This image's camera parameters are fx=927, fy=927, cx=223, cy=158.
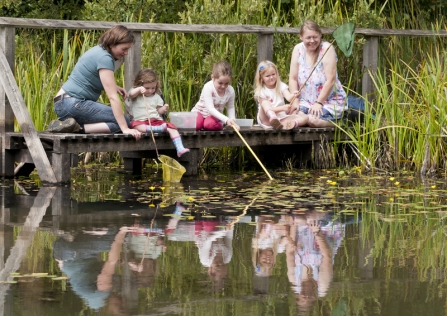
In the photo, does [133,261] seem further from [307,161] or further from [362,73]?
[362,73]

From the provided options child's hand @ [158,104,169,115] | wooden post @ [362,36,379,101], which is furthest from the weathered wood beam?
wooden post @ [362,36,379,101]

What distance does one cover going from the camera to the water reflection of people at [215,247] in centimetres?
429

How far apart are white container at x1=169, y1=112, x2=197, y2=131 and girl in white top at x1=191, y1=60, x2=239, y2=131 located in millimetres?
75

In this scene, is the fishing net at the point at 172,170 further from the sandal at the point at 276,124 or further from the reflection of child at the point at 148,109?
the sandal at the point at 276,124

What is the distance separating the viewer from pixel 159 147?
8.37 metres

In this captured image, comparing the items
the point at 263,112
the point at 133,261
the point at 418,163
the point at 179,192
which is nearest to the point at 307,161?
the point at 263,112

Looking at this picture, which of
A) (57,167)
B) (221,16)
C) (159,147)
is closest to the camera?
(57,167)

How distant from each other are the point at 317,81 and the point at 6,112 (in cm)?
312

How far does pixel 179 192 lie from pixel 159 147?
1202 mm

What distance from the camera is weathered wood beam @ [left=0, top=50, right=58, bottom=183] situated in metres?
7.76

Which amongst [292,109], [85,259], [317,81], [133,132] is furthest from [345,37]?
[85,259]

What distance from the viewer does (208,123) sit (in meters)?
8.79

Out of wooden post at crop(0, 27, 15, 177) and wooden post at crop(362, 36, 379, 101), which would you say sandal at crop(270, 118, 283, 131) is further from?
wooden post at crop(0, 27, 15, 177)

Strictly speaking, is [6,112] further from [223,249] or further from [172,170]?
[223,249]
